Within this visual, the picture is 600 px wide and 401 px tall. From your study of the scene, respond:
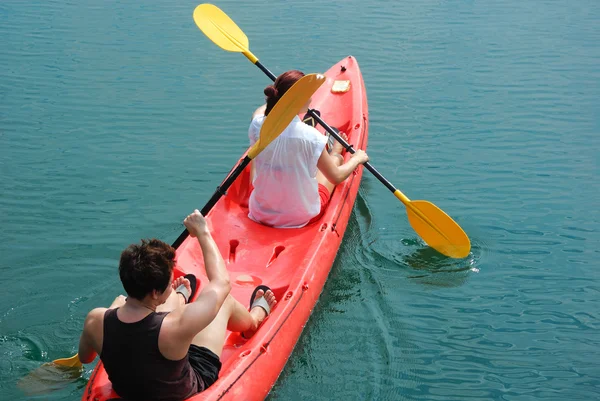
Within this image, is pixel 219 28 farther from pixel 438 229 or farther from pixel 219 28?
pixel 438 229

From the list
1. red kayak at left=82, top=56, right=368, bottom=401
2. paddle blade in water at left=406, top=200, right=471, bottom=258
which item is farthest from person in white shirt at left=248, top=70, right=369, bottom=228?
paddle blade in water at left=406, top=200, right=471, bottom=258

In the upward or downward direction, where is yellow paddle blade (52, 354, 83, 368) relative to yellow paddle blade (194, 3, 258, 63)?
downward

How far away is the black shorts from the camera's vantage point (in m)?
3.71

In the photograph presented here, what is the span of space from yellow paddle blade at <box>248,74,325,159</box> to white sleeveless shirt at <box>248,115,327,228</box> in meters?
0.40

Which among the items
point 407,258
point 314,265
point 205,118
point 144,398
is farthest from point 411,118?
point 144,398

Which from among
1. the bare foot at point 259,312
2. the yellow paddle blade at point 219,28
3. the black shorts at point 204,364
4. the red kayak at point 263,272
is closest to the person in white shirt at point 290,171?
the red kayak at point 263,272

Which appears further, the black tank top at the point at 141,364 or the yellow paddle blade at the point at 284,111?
the yellow paddle blade at the point at 284,111

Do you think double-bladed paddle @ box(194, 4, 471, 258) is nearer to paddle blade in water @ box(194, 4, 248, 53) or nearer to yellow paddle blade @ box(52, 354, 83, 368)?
paddle blade in water @ box(194, 4, 248, 53)

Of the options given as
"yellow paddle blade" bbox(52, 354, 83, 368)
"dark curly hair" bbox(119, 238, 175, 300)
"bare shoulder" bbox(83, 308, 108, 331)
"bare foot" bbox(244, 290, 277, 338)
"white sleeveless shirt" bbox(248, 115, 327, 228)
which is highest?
"white sleeveless shirt" bbox(248, 115, 327, 228)

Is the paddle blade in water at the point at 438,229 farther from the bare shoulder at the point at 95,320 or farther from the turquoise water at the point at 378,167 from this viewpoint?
the bare shoulder at the point at 95,320

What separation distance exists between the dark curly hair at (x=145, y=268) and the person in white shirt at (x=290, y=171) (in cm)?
195

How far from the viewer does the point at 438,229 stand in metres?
6.15

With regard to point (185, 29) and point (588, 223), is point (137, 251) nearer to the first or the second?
point (588, 223)

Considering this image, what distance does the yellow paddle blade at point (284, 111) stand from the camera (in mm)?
4523
